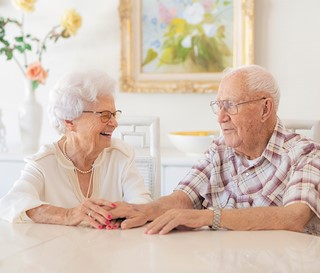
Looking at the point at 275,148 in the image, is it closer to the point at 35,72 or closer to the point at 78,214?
the point at 78,214

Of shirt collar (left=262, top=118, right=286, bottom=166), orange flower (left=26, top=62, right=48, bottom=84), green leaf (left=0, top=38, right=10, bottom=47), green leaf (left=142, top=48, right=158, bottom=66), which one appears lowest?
shirt collar (left=262, top=118, right=286, bottom=166)

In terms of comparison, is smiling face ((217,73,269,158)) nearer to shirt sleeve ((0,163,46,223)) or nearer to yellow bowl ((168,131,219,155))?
shirt sleeve ((0,163,46,223))

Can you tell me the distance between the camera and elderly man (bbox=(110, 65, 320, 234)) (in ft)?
6.32

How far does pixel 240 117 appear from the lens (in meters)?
2.26

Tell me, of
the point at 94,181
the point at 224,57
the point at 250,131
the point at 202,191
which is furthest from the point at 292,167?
the point at 224,57

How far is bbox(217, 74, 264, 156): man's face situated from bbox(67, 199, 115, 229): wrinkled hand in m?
0.52

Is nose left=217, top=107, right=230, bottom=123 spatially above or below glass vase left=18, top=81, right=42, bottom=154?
above

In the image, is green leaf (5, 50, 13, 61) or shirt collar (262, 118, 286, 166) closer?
shirt collar (262, 118, 286, 166)

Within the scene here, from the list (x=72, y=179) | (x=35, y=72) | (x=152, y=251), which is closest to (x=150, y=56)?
(x=35, y=72)

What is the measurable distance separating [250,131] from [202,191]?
1.01ft

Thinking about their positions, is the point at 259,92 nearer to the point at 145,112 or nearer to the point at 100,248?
the point at 100,248

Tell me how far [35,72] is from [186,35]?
934 mm

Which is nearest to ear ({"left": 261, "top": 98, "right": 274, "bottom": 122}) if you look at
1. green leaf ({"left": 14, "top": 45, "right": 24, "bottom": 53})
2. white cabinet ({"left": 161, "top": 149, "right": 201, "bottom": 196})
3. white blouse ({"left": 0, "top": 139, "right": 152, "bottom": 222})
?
white blouse ({"left": 0, "top": 139, "right": 152, "bottom": 222})

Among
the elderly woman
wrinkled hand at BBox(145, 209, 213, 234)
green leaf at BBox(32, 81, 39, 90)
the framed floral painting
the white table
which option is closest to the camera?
the white table
